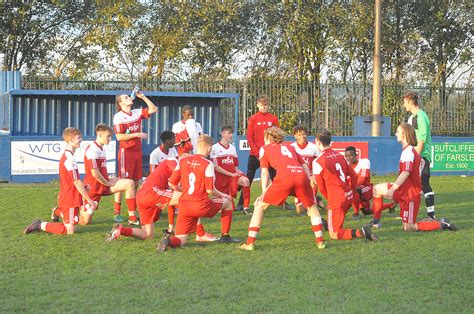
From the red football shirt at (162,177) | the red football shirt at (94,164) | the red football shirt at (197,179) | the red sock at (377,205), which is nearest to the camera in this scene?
the red football shirt at (197,179)

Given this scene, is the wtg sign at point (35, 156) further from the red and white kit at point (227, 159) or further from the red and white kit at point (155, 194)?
the red and white kit at point (155, 194)

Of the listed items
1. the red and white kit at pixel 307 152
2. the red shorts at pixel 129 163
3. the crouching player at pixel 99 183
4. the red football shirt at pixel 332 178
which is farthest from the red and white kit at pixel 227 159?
the red football shirt at pixel 332 178

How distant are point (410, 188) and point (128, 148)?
4297 millimetres

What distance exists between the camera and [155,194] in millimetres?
9211

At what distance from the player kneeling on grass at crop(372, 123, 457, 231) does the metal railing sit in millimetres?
11008

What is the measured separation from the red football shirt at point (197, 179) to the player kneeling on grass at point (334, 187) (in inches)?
62.0

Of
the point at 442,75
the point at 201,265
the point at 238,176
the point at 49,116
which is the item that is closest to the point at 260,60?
the point at 442,75

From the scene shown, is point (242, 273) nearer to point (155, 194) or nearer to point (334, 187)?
point (155, 194)

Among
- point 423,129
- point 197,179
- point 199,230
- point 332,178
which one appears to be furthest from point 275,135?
point 423,129

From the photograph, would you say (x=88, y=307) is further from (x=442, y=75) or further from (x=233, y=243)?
(x=442, y=75)

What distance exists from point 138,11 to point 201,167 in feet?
64.1

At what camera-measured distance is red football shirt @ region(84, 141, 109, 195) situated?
10438 mm

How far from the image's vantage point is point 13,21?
27.1 metres

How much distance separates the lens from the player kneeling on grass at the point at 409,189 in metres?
9.74
